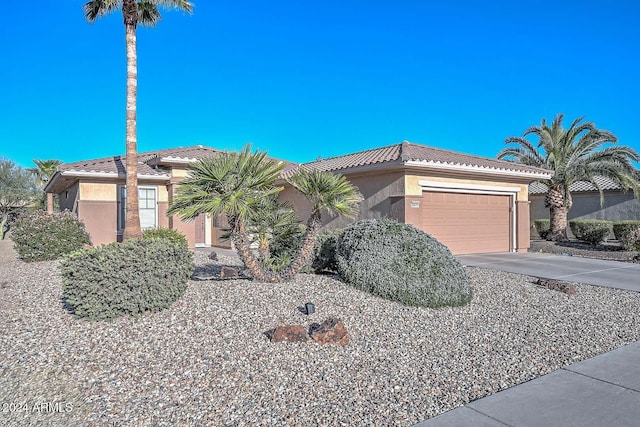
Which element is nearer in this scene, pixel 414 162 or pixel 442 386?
pixel 442 386

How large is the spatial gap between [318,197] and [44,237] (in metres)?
9.06

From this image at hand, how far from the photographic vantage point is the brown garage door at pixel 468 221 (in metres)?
14.6

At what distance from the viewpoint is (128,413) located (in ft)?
12.1

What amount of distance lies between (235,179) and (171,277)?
1926mm

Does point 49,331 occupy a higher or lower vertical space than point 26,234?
lower

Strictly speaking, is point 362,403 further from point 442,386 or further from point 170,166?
point 170,166

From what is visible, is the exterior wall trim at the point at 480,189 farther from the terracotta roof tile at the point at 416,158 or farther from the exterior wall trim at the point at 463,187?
the terracotta roof tile at the point at 416,158

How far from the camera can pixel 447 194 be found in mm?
15000

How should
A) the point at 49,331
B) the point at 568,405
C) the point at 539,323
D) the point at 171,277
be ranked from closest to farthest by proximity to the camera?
the point at 568,405
the point at 49,331
the point at 171,277
the point at 539,323

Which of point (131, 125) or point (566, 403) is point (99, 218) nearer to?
point (131, 125)

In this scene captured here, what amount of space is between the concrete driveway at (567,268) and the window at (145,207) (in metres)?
11.0

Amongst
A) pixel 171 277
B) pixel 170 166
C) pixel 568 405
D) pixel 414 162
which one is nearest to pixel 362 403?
pixel 568 405

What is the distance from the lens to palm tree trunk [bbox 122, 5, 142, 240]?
523 inches

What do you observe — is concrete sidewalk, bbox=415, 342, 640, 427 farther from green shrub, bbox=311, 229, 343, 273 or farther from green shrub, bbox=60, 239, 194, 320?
green shrub, bbox=311, 229, 343, 273
